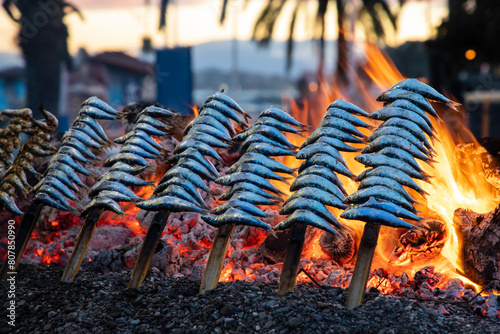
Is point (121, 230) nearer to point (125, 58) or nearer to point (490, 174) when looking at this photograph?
point (490, 174)

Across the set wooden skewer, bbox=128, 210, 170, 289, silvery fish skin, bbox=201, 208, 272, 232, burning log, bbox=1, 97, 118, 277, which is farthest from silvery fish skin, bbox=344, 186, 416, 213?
burning log, bbox=1, 97, 118, 277

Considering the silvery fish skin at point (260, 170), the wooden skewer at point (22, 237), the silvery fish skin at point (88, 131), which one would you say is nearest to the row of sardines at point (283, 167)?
the silvery fish skin at point (260, 170)

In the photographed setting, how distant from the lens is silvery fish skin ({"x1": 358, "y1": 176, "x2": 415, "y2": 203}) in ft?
10.6

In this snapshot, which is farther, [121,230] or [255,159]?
[121,230]

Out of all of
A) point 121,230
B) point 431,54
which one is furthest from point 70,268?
point 431,54

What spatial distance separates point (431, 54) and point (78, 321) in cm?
1335

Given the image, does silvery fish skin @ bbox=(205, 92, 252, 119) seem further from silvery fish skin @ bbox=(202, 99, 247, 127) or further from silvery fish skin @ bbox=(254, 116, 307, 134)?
silvery fish skin @ bbox=(254, 116, 307, 134)

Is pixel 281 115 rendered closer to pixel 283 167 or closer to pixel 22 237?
pixel 283 167

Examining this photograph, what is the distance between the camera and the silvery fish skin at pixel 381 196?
126 inches

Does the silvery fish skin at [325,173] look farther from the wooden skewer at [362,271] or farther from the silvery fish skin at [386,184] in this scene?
the wooden skewer at [362,271]

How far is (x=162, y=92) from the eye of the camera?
1097 centimetres

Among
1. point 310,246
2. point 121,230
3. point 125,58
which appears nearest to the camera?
point 310,246

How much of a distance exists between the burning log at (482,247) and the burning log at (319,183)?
103cm

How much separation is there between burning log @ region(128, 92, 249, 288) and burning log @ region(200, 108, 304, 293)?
168 millimetres
